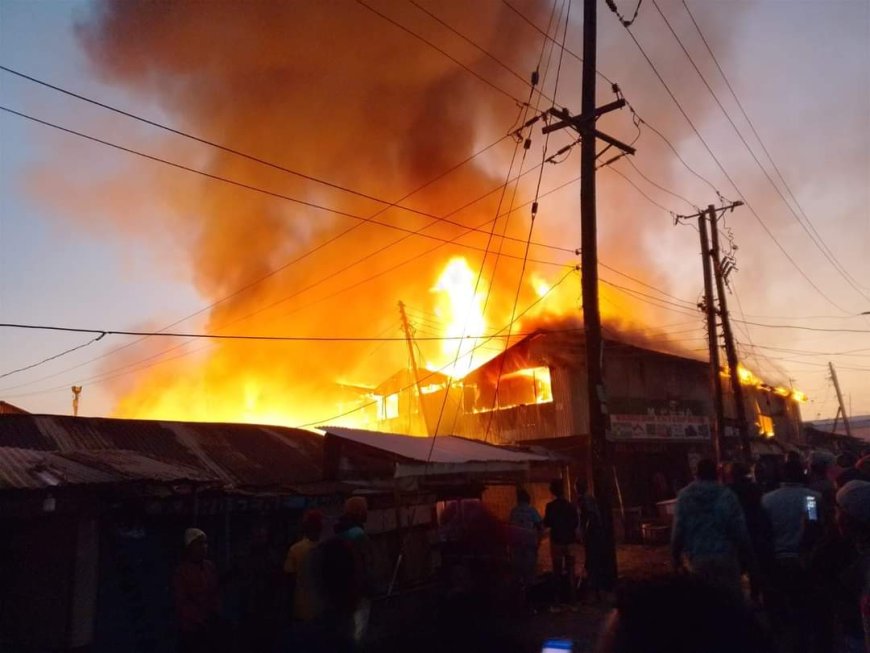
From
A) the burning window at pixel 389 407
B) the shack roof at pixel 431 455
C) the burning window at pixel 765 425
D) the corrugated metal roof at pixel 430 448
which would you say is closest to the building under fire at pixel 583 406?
the burning window at pixel 389 407

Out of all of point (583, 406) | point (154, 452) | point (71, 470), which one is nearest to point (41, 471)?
point (71, 470)

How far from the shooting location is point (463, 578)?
11.0ft

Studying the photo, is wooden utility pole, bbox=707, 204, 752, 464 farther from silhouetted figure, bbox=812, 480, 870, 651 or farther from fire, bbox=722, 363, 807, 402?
silhouetted figure, bbox=812, 480, 870, 651

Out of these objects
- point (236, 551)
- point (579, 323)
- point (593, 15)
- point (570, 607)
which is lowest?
point (570, 607)

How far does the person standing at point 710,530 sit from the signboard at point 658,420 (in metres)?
18.1

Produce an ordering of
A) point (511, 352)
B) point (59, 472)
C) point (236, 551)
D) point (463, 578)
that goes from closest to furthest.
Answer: point (463, 578) → point (59, 472) → point (236, 551) → point (511, 352)

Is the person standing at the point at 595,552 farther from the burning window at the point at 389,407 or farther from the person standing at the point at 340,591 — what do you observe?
the burning window at the point at 389,407

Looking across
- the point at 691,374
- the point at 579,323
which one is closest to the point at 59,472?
the point at 579,323

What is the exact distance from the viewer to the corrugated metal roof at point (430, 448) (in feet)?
35.0

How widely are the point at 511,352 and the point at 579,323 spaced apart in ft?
17.7

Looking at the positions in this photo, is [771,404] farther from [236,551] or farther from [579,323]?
[236,551]

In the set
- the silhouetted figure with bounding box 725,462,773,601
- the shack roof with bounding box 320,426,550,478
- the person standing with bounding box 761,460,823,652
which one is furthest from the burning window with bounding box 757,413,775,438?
the person standing with bounding box 761,460,823,652

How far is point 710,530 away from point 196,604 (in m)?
4.61

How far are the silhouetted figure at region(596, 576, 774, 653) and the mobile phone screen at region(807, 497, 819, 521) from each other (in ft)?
16.2
